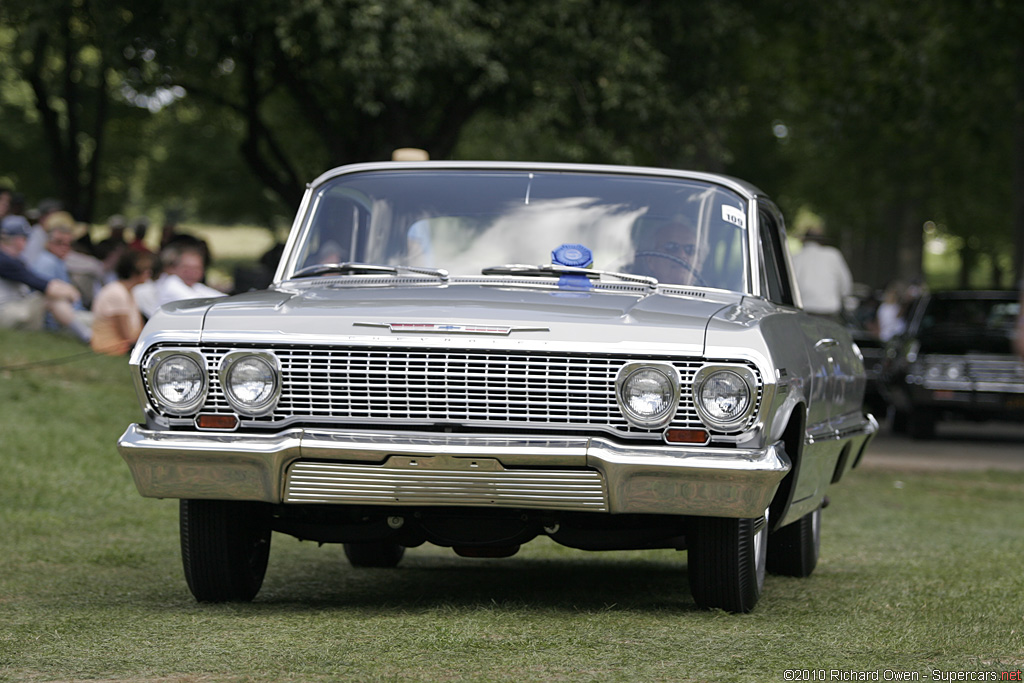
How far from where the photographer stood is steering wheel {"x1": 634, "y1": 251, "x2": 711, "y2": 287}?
21.4 ft

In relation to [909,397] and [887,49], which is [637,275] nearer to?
[909,397]

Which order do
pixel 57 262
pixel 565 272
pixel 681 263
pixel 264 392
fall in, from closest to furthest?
pixel 264 392, pixel 565 272, pixel 681 263, pixel 57 262

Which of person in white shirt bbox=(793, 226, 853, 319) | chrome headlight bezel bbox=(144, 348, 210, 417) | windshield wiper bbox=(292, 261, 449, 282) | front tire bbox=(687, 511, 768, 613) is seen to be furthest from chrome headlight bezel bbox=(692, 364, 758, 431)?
person in white shirt bbox=(793, 226, 853, 319)

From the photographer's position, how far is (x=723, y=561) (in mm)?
→ 5809

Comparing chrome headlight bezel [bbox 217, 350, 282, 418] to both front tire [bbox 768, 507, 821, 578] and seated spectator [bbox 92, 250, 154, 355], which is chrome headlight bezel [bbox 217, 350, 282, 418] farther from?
seated spectator [bbox 92, 250, 154, 355]

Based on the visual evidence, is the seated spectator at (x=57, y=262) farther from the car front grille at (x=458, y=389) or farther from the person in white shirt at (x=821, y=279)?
the car front grille at (x=458, y=389)

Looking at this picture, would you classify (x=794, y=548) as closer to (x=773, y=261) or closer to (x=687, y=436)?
(x=773, y=261)

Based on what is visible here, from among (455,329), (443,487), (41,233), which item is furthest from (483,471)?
(41,233)

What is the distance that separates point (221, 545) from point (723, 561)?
1.91 m

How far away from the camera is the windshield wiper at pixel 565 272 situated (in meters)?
6.39

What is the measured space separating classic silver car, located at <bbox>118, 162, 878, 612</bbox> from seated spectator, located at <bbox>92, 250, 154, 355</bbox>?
7620mm

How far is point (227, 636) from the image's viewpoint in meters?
5.33

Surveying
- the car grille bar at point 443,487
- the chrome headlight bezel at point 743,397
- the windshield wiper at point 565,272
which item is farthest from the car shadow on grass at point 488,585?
the windshield wiper at point 565,272

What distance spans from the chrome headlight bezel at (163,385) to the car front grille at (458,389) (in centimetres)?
15
